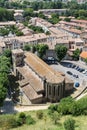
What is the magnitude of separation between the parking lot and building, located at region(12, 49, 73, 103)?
20.4ft

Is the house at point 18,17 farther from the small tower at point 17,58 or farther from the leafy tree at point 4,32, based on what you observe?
the small tower at point 17,58

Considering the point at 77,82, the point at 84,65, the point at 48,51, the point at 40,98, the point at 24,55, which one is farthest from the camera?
the point at 48,51

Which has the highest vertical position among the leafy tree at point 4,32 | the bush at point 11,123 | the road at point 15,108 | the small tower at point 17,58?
the bush at point 11,123

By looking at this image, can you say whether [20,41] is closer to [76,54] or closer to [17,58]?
[76,54]

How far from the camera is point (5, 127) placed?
39.4 metres

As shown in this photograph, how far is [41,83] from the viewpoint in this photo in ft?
201

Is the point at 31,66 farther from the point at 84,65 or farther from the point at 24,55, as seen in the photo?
the point at 84,65

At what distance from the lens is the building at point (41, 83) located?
5819 centimetres

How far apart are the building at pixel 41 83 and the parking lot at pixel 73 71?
622cm

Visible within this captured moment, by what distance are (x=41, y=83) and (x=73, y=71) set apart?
15.1 m

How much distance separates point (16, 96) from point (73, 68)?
69.2ft

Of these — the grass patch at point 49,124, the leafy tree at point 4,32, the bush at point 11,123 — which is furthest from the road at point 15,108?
the leafy tree at point 4,32

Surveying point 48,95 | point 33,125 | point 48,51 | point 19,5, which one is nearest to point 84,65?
point 48,51

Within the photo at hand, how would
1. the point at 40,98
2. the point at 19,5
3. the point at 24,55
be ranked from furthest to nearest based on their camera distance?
the point at 19,5, the point at 24,55, the point at 40,98
